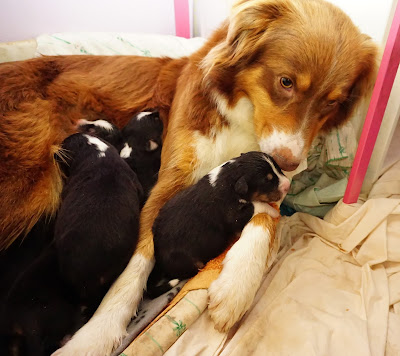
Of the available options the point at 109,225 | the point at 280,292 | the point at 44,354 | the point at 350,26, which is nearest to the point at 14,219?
the point at 109,225

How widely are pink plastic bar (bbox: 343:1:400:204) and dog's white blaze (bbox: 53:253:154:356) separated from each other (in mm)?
1124

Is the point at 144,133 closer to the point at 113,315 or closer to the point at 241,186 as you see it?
the point at 241,186

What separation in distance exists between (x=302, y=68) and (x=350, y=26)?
13.9 inches

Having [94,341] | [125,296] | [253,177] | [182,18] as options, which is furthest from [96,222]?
[182,18]

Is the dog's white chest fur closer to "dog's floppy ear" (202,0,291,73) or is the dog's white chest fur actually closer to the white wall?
"dog's floppy ear" (202,0,291,73)

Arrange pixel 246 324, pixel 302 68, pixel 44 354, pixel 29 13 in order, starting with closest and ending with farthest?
pixel 44 354
pixel 246 324
pixel 302 68
pixel 29 13

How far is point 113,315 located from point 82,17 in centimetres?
258

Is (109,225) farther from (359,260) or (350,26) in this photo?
(350,26)

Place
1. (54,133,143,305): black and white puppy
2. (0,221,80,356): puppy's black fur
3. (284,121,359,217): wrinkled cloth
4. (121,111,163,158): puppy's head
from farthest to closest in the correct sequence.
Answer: (284,121,359,217): wrinkled cloth
(121,111,163,158): puppy's head
(54,133,143,305): black and white puppy
(0,221,80,356): puppy's black fur

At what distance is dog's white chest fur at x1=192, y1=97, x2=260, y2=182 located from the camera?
5.81 feet

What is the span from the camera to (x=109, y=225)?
56.0 inches

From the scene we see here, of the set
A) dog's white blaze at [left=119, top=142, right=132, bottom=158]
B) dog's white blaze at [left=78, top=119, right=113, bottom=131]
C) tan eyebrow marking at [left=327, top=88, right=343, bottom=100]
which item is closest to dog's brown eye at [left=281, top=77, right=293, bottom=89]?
tan eyebrow marking at [left=327, top=88, right=343, bottom=100]

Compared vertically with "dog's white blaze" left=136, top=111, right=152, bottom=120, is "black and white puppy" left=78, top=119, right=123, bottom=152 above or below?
below

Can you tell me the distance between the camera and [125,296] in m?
1.44
